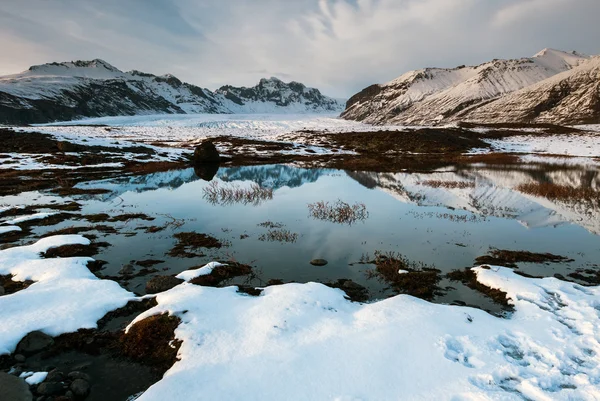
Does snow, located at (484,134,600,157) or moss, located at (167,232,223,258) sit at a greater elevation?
snow, located at (484,134,600,157)

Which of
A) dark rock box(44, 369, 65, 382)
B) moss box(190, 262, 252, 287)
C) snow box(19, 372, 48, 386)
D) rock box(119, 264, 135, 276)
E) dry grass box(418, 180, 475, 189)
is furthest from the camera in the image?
dry grass box(418, 180, 475, 189)

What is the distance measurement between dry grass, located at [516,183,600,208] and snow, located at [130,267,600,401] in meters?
20.3

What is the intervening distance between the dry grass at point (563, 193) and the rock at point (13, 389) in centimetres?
3457

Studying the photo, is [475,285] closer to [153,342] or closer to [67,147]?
[153,342]

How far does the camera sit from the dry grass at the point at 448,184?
34.9 m

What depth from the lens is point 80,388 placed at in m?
7.57

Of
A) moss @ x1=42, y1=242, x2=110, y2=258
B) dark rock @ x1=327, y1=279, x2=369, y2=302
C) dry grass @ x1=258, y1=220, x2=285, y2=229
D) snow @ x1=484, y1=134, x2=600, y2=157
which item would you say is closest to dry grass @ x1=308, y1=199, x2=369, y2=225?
dry grass @ x1=258, y1=220, x2=285, y2=229

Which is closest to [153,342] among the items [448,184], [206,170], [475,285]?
[475,285]

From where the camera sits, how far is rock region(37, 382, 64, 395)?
24.2 feet

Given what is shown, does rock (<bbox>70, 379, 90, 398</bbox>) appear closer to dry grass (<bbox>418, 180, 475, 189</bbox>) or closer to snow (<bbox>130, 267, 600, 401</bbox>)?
snow (<bbox>130, 267, 600, 401</bbox>)

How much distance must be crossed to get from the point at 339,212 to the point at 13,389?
19467 millimetres

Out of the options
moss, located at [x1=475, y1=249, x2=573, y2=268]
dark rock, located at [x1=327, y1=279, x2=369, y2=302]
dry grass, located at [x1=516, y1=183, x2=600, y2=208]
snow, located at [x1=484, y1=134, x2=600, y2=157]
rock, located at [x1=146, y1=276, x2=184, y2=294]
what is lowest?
rock, located at [x1=146, y1=276, x2=184, y2=294]

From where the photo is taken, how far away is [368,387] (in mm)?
7078

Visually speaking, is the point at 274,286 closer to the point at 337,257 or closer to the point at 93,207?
the point at 337,257
